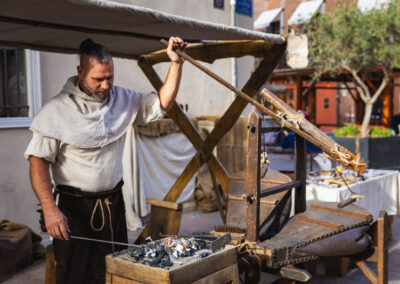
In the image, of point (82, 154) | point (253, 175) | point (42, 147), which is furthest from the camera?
point (253, 175)

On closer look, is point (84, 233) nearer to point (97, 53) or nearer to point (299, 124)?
point (97, 53)

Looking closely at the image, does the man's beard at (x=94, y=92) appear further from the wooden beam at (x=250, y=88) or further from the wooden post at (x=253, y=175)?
the wooden beam at (x=250, y=88)

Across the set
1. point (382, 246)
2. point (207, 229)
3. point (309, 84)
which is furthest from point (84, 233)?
point (309, 84)

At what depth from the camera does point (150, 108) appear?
2.99 m

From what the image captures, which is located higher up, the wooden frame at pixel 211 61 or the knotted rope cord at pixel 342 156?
the wooden frame at pixel 211 61

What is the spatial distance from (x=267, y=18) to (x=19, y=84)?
68.8ft

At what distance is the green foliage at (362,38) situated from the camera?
1319cm

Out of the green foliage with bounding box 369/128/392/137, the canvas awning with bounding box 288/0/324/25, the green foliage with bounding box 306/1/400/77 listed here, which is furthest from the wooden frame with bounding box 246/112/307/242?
the canvas awning with bounding box 288/0/324/25

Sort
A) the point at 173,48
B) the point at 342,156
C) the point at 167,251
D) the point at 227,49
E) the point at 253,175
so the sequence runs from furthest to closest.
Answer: the point at 227,49, the point at 342,156, the point at 253,175, the point at 173,48, the point at 167,251

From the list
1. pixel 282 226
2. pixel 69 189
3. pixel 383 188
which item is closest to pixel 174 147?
pixel 383 188

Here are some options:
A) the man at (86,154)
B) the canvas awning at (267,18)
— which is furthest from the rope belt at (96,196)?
the canvas awning at (267,18)

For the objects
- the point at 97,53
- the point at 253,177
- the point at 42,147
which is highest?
the point at 97,53

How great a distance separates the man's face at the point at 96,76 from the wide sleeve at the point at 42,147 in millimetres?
371

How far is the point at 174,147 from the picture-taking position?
6902 millimetres
